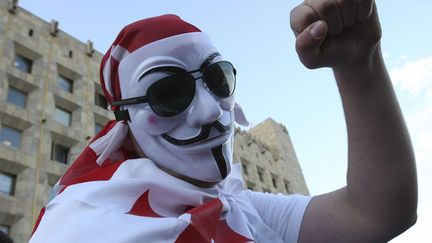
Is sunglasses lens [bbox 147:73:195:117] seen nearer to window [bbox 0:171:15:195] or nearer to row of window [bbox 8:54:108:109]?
window [bbox 0:171:15:195]

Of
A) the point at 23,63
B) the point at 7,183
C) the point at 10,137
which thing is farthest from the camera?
the point at 23,63

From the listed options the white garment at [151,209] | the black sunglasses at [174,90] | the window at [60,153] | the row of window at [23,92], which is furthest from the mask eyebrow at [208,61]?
the window at [60,153]

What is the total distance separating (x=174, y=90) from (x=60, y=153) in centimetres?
1091

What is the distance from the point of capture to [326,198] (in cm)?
145

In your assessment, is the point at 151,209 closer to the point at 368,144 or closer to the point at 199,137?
the point at 199,137

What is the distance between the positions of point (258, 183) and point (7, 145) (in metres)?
11.4

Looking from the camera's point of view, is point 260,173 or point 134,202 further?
point 260,173

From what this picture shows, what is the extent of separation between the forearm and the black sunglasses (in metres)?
0.53

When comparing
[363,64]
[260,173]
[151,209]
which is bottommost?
[151,209]

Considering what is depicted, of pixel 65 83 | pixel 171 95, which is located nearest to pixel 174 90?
pixel 171 95

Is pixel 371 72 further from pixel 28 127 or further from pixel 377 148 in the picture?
pixel 28 127

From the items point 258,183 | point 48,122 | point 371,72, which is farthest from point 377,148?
point 258,183

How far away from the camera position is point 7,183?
376 inches

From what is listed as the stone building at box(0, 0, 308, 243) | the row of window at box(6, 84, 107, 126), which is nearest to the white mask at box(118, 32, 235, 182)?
the stone building at box(0, 0, 308, 243)
